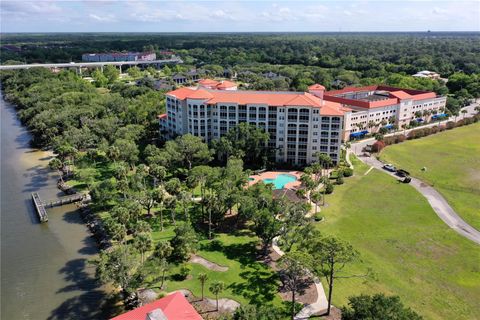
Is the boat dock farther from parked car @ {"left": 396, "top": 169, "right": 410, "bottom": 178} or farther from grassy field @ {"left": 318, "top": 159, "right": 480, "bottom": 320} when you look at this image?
parked car @ {"left": 396, "top": 169, "right": 410, "bottom": 178}

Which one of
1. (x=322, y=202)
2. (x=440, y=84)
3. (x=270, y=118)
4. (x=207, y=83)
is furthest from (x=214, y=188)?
(x=440, y=84)

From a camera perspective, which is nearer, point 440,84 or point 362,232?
point 362,232

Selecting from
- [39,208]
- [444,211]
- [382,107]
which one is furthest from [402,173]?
[39,208]

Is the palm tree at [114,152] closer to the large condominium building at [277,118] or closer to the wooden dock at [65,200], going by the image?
the wooden dock at [65,200]

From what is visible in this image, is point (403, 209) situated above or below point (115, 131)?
below

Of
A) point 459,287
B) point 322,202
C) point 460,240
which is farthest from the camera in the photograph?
point 322,202

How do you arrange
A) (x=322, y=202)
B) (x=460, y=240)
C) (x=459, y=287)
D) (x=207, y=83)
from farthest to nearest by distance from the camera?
(x=207, y=83)
(x=322, y=202)
(x=460, y=240)
(x=459, y=287)

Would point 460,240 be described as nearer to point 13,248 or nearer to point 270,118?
point 270,118
